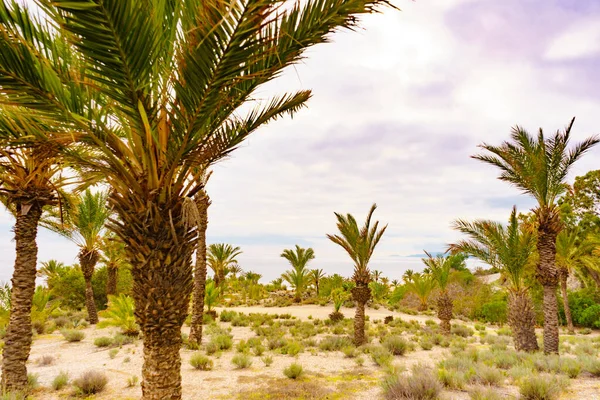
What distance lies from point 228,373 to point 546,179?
484 inches

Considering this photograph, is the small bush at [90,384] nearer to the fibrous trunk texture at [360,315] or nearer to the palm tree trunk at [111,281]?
the fibrous trunk texture at [360,315]

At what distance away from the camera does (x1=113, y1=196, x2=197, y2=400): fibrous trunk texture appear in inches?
183

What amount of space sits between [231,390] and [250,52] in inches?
313

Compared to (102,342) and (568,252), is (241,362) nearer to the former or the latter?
(102,342)

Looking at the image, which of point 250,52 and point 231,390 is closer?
point 250,52

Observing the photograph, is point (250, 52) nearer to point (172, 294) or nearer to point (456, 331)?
point (172, 294)

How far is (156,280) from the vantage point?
A: 4680 millimetres

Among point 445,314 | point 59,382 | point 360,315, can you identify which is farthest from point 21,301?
point 445,314

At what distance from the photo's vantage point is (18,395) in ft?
22.4

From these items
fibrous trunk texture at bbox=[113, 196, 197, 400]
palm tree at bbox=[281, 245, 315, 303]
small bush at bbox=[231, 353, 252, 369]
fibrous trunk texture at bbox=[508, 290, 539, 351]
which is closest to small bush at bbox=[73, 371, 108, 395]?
small bush at bbox=[231, 353, 252, 369]

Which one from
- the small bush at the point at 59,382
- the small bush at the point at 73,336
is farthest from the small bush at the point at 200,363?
the small bush at the point at 73,336

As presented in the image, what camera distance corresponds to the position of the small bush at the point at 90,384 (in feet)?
27.3

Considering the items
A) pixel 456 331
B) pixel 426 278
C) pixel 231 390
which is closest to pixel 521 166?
pixel 456 331

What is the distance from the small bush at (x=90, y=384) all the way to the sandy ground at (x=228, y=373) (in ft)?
0.64
